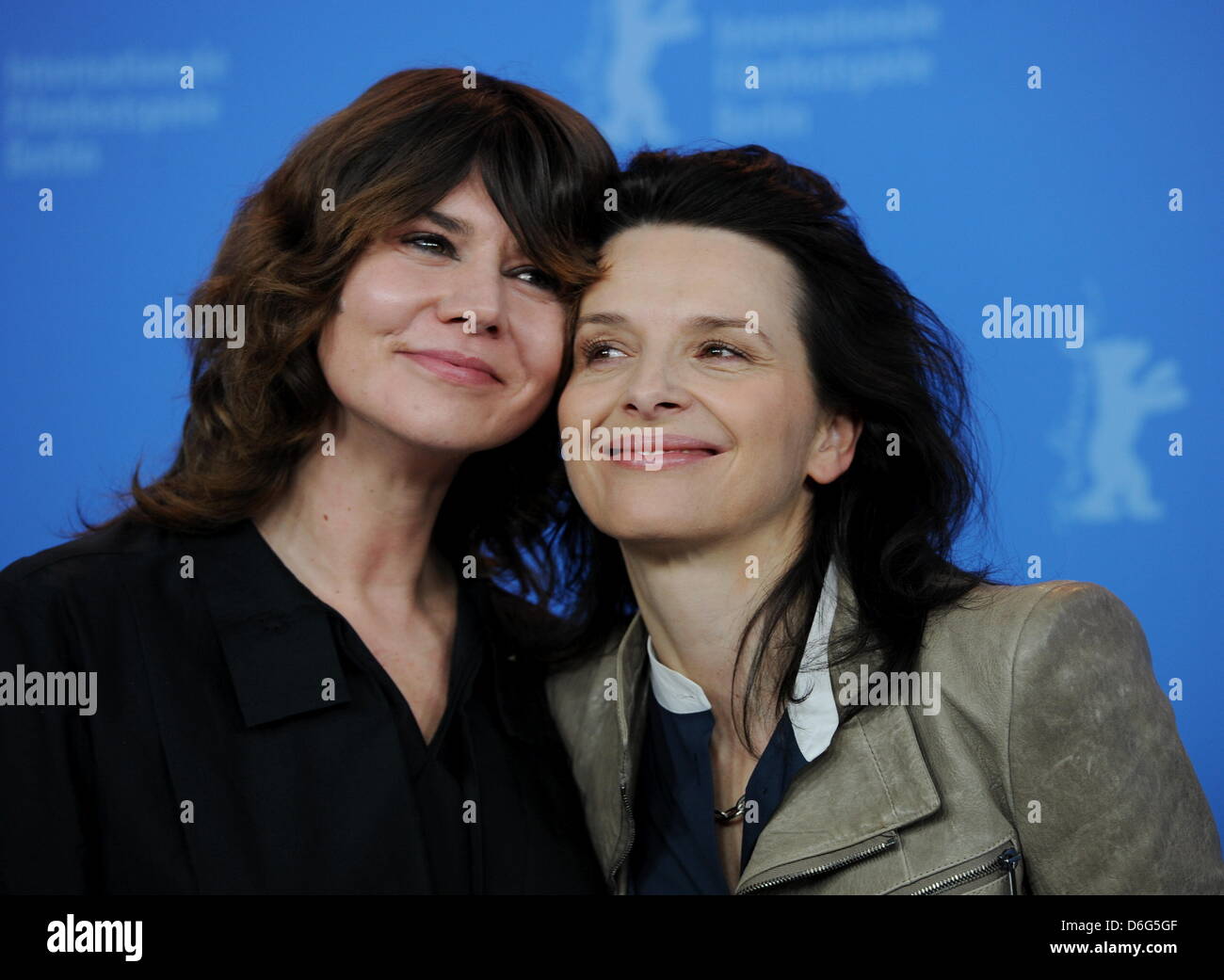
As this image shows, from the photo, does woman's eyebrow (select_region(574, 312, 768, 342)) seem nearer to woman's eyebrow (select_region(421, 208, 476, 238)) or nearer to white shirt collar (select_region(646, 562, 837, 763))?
woman's eyebrow (select_region(421, 208, 476, 238))

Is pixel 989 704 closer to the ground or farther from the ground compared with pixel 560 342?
closer to the ground

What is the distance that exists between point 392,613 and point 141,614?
1.52 feet

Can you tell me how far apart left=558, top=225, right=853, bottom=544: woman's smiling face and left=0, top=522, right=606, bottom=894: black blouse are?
0.50 m

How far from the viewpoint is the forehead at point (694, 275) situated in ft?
7.54

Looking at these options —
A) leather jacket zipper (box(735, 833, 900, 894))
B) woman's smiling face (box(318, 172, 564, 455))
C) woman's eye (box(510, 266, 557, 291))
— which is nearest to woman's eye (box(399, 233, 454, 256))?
woman's smiling face (box(318, 172, 564, 455))

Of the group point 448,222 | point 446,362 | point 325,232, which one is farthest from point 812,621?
point 325,232

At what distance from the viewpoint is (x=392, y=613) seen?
7.86 feet

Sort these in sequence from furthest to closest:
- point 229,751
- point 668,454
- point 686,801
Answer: point 686,801
point 668,454
point 229,751

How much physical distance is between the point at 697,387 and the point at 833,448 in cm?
34

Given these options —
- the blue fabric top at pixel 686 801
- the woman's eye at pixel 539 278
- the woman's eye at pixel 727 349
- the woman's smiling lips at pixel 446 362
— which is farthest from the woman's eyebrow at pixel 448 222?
the blue fabric top at pixel 686 801

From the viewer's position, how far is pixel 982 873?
6.79 ft

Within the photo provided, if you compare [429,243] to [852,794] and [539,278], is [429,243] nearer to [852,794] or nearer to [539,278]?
[539,278]
